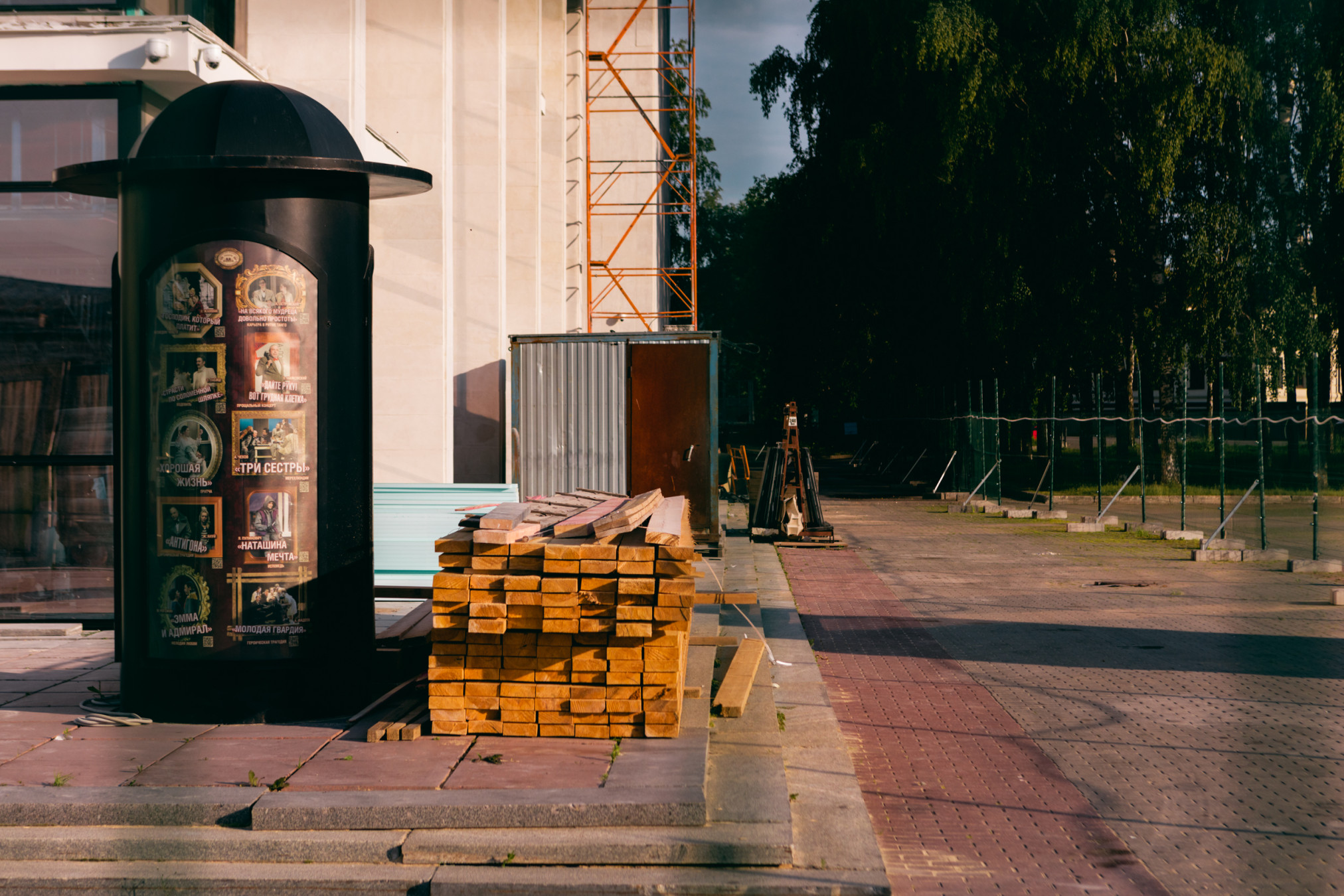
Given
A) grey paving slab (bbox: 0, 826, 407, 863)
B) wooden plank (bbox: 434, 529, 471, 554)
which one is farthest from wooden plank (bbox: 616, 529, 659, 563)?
grey paving slab (bbox: 0, 826, 407, 863)

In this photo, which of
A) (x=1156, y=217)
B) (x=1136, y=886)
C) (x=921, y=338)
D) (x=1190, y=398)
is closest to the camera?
(x=1136, y=886)

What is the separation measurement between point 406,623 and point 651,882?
4045 mm

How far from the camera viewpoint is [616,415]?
50.7 ft

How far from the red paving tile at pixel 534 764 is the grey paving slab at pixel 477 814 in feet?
0.77

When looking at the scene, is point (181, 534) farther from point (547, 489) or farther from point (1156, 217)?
point (1156, 217)

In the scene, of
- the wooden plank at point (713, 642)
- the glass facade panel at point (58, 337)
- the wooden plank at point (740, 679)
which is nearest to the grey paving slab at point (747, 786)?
the wooden plank at point (740, 679)

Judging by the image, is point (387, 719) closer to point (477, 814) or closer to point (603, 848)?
point (477, 814)

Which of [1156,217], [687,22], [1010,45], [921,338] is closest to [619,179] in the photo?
[687,22]

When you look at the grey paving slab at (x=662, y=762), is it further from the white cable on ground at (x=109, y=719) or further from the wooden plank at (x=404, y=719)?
the white cable on ground at (x=109, y=719)

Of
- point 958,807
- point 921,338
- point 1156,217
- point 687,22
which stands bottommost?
point 958,807

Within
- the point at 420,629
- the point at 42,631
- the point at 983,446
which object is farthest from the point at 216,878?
the point at 983,446

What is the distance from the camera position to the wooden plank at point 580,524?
5.87 meters

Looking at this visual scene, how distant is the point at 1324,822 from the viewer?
5051 millimetres

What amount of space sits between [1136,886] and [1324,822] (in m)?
1.32
